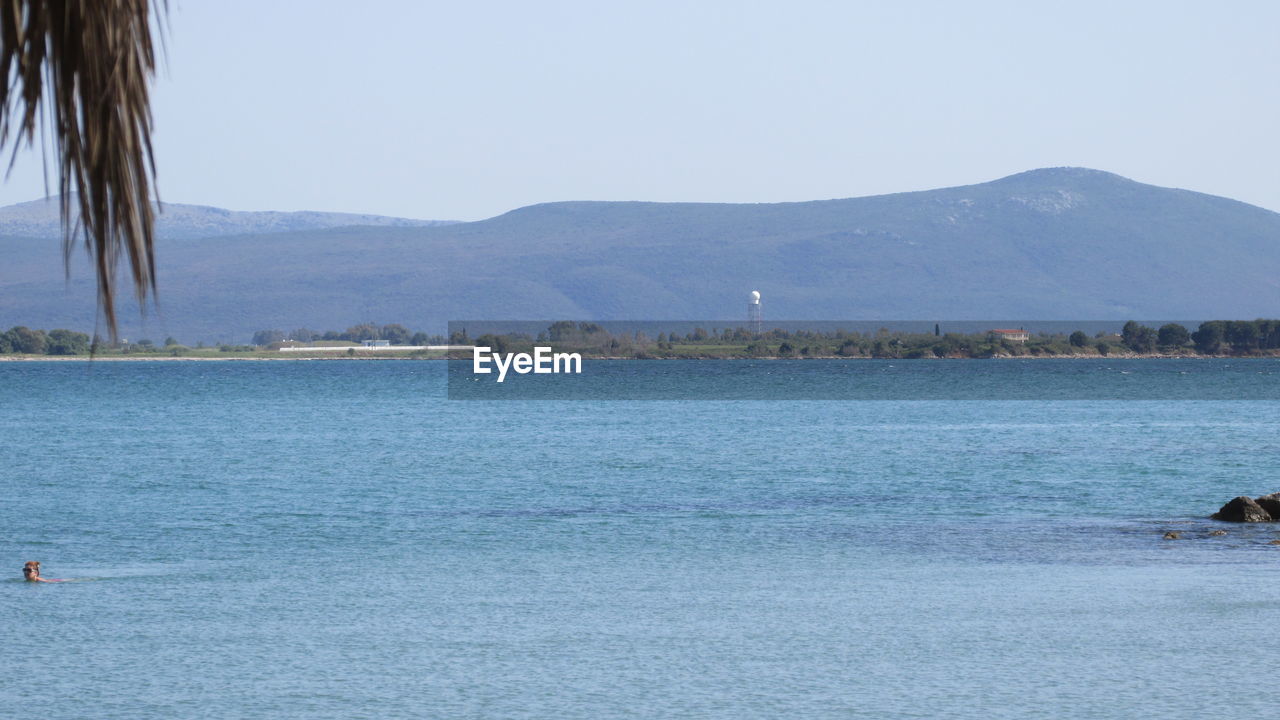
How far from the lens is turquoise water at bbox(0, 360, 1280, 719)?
19.9m

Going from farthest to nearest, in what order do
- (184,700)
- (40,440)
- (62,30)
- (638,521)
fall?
1. (40,440)
2. (638,521)
3. (184,700)
4. (62,30)

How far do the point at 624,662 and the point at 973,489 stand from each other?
2953 centimetres

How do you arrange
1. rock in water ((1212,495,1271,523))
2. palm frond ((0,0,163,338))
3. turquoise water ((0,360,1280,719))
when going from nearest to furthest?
palm frond ((0,0,163,338))
turquoise water ((0,360,1280,719))
rock in water ((1212,495,1271,523))

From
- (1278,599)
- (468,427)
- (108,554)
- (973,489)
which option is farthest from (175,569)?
(468,427)

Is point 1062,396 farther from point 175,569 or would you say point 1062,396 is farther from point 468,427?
point 175,569

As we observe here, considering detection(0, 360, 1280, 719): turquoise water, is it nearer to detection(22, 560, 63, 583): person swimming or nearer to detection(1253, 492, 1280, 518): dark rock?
detection(22, 560, 63, 583): person swimming

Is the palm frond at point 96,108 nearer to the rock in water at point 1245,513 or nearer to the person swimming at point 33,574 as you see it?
the person swimming at point 33,574

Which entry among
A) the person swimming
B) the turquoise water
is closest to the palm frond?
the turquoise water

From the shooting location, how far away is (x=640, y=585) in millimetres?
28109

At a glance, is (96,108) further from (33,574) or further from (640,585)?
(33,574)

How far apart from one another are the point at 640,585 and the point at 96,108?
24.6 metres

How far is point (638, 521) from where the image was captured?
39.6 metres

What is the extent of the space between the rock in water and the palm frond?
35.9m

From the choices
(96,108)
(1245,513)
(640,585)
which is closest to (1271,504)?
(1245,513)
